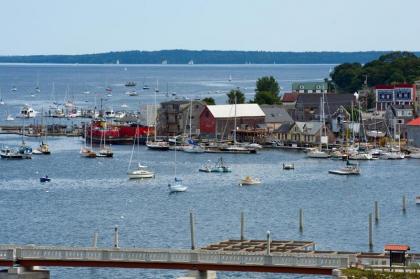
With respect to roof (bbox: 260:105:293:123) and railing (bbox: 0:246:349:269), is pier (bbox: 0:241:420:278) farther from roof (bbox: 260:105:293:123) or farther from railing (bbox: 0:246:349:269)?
roof (bbox: 260:105:293:123)

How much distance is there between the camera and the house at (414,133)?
367 ft

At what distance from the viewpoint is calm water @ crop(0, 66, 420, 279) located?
203 feet

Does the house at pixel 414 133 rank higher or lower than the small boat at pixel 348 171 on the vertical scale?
higher

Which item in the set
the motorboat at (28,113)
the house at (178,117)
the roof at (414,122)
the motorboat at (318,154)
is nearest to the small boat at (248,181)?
the motorboat at (318,154)

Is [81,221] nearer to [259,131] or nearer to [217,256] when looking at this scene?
[217,256]

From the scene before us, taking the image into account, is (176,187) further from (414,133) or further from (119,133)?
(119,133)

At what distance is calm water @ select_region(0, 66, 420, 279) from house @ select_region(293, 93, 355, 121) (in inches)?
703

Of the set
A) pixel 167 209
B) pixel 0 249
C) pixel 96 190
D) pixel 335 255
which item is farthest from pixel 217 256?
pixel 96 190

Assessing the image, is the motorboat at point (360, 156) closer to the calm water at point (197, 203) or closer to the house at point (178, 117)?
the calm water at point (197, 203)

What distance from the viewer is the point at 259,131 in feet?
393

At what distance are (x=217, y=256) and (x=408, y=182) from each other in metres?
44.0

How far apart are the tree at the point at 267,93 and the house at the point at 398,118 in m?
14.1

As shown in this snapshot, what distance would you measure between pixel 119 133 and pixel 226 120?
31.2 feet

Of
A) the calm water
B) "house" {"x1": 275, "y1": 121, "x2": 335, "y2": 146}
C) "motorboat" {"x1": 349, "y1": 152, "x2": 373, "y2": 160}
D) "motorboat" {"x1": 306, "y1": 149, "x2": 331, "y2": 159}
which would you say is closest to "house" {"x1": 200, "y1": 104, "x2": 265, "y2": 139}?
"house" {"x1": 275, "y1": 121, "x2": 335, "y2": 146}
